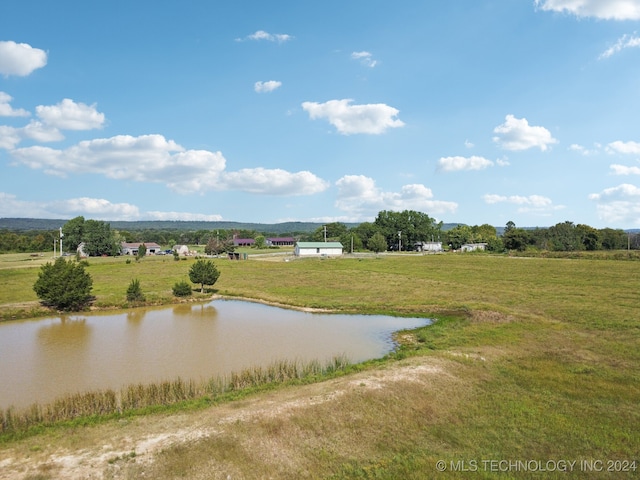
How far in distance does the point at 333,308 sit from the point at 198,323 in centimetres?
1016

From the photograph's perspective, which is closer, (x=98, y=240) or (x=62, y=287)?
(x=62, y=287)

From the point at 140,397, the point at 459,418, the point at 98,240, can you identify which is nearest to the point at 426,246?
the point at 98,240

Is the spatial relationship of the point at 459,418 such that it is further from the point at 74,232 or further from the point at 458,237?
the point at 458,237

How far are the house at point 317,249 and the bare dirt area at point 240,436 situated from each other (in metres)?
68.9

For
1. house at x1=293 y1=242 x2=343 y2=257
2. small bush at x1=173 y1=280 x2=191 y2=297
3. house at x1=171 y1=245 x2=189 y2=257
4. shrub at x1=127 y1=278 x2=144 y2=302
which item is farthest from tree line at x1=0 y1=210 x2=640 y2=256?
shrub at x1=127 y1=278 x2=144 y2=302

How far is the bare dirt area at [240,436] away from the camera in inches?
348

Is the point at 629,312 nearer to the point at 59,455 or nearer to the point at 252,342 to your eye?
the point at 252,342

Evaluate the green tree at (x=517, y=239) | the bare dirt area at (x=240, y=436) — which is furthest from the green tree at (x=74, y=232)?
the green tree at (x=517, y=239)

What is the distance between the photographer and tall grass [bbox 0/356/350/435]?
459 inches

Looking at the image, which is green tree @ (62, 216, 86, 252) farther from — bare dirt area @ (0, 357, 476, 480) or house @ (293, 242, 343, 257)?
bare dirt area @ (0, 357, 476, 480)

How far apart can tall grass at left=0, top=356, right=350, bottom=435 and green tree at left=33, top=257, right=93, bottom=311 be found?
1884cm

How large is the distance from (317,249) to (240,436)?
74.4 meters

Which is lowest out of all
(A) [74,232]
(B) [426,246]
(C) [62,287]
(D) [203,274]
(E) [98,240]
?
(C) [62,287]

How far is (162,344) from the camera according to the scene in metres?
21.0
